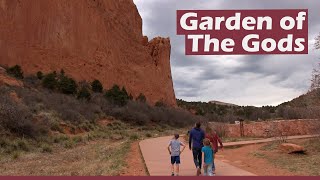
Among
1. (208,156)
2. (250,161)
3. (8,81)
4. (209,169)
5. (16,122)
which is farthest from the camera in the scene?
(8,81)

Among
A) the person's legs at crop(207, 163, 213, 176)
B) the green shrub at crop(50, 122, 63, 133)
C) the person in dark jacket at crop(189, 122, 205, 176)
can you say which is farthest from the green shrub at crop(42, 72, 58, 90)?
the person's legs at crop(207, 163, 213, 176)

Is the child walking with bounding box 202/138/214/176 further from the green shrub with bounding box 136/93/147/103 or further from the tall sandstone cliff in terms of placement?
the green shrub with bounding box 136/93/147/103

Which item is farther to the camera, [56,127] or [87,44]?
[87,44]

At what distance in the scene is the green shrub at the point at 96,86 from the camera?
5731 centimetres

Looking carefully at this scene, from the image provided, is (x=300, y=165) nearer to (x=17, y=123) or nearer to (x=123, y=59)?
(x=17, y=123)

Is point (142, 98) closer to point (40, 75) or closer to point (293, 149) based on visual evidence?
point (40, 75)

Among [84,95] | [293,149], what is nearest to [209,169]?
[293,149]

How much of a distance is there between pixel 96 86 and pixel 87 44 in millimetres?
8412

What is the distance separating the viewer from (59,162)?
17641 millimetres

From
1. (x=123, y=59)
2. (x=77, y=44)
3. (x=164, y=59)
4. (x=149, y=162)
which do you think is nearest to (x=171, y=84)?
(x=164, y=59)

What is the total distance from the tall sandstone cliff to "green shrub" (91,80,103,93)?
2.85 m

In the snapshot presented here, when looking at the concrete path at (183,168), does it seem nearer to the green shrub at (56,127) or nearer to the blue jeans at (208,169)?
the blue jeans at (208,169)

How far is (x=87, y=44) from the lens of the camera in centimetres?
6291

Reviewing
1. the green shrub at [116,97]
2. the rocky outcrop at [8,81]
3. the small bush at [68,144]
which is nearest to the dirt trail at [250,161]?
the small bush at [68,144]
